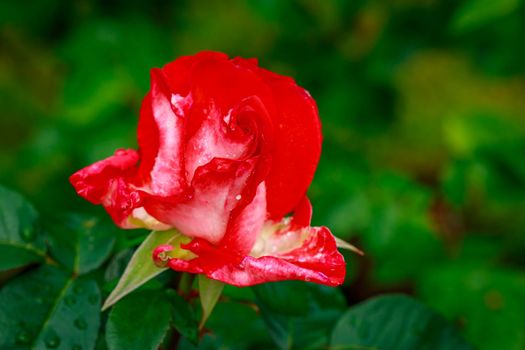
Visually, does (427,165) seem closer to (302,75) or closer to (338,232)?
(302,75)

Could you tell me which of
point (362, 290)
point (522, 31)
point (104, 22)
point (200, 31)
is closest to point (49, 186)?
point (104, 22)

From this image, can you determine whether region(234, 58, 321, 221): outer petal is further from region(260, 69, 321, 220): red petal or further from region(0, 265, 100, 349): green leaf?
region(0, 265, 100, 349): green leaf

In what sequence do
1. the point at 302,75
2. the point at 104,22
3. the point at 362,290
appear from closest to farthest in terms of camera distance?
the point at 104,22 < the point at 302,75 < the point at 362,290

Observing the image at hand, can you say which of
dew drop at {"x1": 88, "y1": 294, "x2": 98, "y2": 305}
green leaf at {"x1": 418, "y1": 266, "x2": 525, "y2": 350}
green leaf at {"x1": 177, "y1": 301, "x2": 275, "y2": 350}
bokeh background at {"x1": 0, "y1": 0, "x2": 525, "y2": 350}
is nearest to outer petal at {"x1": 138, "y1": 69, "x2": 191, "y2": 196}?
dew drop at {"x1": 88, "y1": 294, "x2": 98, "y2": 305}

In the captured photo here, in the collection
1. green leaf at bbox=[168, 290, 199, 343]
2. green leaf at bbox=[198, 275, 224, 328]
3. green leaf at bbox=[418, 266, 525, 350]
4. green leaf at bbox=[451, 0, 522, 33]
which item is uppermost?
green leaf at bbox=[451, 0, 522, 33]

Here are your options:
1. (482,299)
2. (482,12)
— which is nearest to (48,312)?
(482,12)

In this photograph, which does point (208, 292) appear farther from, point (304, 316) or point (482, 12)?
point (482, 12)
